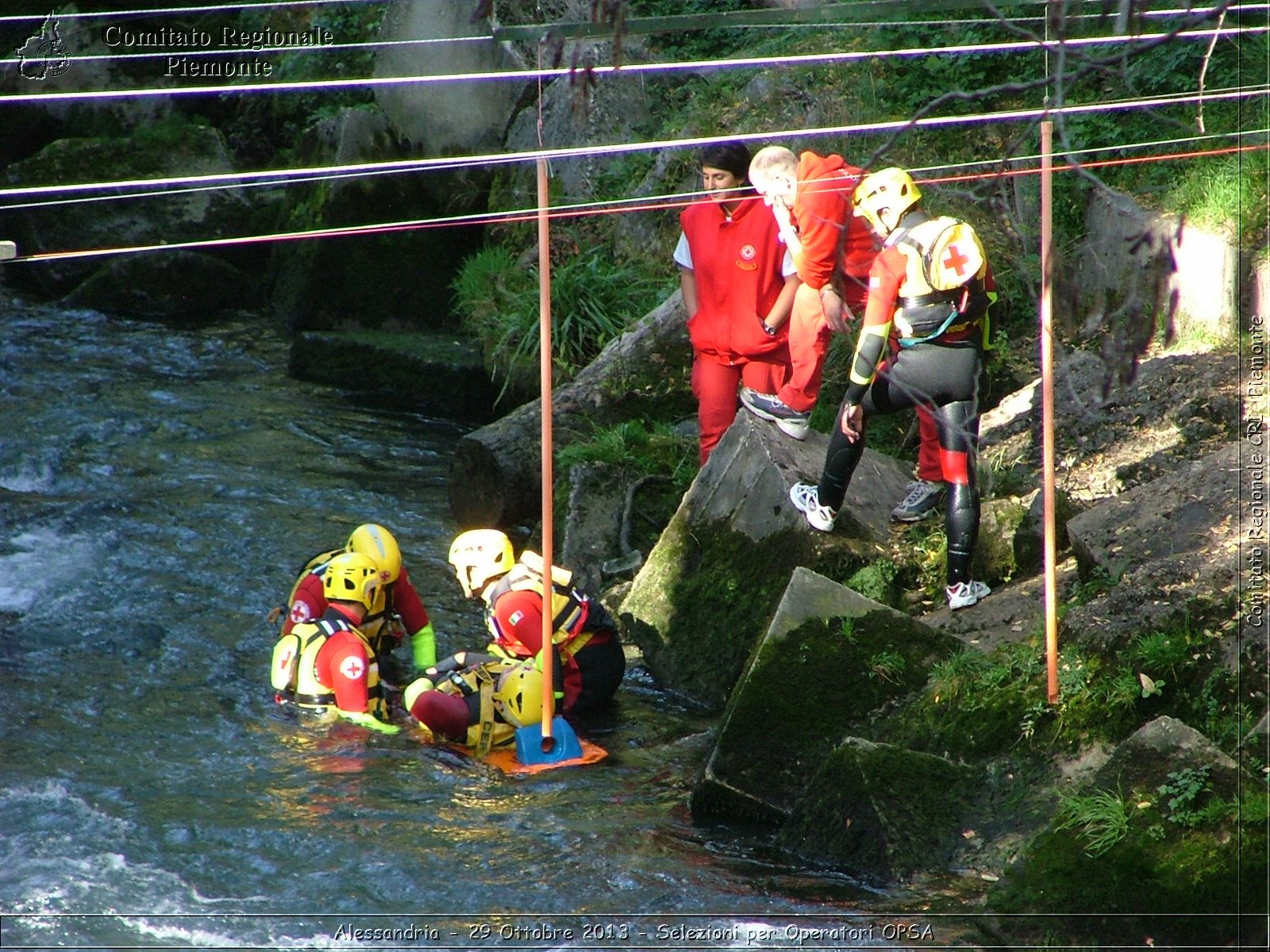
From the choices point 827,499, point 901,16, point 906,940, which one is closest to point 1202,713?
point 906,940

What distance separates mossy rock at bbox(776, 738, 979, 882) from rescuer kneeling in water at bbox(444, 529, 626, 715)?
5.85ft

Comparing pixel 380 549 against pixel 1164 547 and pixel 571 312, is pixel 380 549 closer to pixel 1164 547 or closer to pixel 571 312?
pixel 1164 547

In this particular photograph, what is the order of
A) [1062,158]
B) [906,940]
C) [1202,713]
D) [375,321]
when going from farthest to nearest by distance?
[375,321] < [1062,158] < [1202,713] < [906,940]

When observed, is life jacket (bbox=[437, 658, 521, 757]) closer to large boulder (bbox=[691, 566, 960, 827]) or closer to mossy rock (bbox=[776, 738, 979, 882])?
large boulder (bbox=[691, 566, 960, 827])

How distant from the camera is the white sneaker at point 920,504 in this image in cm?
741

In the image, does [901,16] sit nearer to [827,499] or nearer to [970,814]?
[827,499]

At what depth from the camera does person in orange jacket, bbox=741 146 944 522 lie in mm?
6879

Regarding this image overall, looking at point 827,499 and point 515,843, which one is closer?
point 515,843

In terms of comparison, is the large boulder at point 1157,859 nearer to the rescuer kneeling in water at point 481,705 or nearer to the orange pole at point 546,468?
the orange pole at point 546,468

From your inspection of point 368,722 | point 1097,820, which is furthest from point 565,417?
point 1097,820

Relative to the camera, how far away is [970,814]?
17.4 ft

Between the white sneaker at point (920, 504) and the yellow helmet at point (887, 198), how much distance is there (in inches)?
60.1

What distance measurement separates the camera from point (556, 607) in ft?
22.2

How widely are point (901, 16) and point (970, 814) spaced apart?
25.7ft
